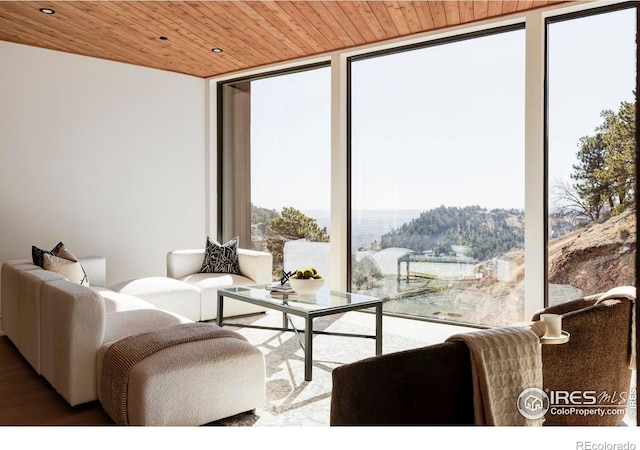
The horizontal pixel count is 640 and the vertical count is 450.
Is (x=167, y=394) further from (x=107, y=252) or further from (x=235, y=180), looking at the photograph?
(x=235, y=180)

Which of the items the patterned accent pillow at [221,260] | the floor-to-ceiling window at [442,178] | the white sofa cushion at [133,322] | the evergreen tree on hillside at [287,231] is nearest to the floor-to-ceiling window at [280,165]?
the evergreen tree on hillside at [287,231]

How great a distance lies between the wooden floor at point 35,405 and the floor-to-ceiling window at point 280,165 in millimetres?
3047

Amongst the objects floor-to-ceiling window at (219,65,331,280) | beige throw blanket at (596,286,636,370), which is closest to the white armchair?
floor-to-ceiling window at (219,65,331,280)

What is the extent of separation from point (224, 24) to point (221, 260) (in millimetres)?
2271

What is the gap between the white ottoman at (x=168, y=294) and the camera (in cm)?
446

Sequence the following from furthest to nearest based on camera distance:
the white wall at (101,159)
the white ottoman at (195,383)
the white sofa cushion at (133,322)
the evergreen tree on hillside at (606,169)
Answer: the white wall at (101,159), the evergreen tree on hillside at (606,169), the white sofa cushion at (133,322), the white ottoman at (195,383)

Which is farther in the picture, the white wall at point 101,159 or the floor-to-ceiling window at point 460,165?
the white wall at point 101,159

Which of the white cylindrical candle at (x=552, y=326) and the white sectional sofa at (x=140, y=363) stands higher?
the white cylindrical candle at (x=552, y=326)

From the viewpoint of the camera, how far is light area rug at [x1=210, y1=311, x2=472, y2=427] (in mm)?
2789

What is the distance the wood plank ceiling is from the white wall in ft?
1.18

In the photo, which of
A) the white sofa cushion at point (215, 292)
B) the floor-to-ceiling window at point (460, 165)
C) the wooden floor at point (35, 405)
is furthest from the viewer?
the white sofa cushion at point (215, 292)

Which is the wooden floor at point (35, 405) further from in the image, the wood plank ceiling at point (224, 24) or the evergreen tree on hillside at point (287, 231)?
the evergreen tree on hillside at point (287, 231)
